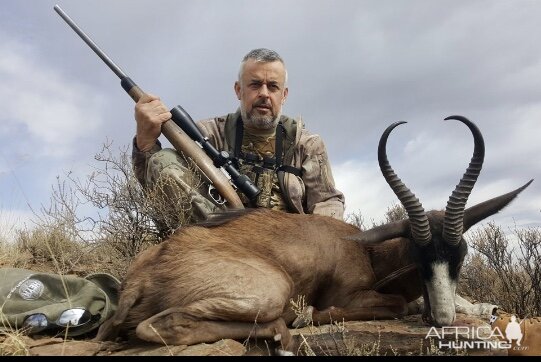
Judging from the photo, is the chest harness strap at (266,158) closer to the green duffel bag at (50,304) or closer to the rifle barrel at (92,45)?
the rifle barrel at (92,45)

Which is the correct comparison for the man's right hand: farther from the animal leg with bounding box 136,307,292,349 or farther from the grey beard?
the animal leg with bounding box 136,307,292,349

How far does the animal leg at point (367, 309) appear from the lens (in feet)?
14.6

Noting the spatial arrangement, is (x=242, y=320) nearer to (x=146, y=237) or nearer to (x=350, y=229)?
(x=350, y=229)

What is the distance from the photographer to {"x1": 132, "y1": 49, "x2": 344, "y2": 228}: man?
6.52 meters

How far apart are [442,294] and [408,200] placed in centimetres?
83

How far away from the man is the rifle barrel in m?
1.10

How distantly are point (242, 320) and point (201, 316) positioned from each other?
0.28 meters

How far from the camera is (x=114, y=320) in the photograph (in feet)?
12.5

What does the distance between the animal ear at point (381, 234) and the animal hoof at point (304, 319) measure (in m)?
0.81

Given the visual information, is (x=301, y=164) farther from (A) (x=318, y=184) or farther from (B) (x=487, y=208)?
(B) (x=487, y=208)

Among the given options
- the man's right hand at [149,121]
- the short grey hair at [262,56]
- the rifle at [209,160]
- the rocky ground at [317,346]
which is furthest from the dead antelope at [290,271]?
the short grey hair at [262,56]

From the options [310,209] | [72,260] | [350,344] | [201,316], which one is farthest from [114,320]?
[72,260]

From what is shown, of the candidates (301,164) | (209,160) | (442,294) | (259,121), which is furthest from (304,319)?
(259,121)

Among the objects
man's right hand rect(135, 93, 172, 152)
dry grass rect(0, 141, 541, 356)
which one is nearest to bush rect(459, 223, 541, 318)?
dry grass rect(0, 141, 541, 356)
